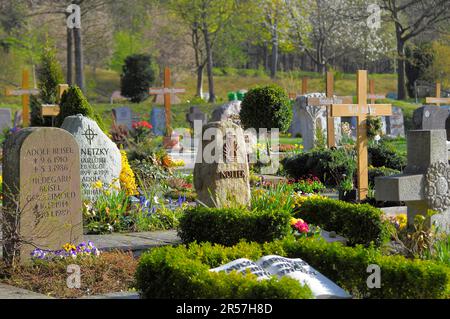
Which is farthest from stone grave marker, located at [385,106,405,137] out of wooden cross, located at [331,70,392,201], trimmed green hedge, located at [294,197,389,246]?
trimmed green hedge, located at [294,197,389,246]

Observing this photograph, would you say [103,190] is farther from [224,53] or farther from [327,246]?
[224,53]

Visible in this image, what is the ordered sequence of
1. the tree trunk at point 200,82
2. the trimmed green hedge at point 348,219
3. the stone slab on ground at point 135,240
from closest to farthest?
the trimmed green hedge at point 348,219 < the stone slab on ground at point 135,240 < the tree trunk at point 200,82

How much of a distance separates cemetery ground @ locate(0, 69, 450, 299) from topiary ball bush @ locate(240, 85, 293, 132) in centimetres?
607

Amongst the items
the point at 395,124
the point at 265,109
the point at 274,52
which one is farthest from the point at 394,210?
the point at 274,52

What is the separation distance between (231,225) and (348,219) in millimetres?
1406

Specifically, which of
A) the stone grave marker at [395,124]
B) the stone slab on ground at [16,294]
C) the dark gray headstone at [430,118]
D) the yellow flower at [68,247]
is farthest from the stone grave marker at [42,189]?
the stone grave marker at [395,124]

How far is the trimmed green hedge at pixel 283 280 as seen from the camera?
239 inches

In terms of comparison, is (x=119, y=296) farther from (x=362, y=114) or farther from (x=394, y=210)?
(x=362, y=114)

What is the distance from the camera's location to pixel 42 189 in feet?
30.2

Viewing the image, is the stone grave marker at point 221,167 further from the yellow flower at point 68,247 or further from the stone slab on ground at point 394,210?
the yellow flower at point 68,247

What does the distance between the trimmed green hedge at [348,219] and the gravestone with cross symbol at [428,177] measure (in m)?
0.39

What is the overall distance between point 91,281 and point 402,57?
117 feet

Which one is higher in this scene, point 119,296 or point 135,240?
point 135,240
